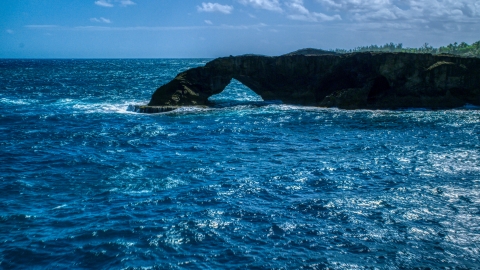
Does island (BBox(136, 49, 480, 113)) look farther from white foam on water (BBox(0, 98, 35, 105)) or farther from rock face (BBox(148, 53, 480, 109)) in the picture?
white foam on water (BBox(0, 98, 35, 105))

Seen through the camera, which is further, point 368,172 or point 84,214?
point 368,172

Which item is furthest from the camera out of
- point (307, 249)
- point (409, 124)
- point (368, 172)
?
point (409, 124)

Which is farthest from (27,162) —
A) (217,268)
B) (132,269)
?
(217,268)

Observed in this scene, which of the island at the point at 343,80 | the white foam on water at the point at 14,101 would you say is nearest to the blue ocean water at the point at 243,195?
the island at the point at 343,80

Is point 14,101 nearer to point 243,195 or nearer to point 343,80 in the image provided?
point 343,80

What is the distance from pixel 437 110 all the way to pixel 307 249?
4380 centimetres

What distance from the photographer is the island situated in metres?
57.5

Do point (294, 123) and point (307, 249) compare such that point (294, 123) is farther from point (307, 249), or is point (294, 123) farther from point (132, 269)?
point (132, 269)

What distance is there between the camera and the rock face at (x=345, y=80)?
57.5m

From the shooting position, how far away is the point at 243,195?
25.9 meters

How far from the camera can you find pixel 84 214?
23.2 m

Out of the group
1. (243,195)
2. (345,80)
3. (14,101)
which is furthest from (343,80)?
(14,101)

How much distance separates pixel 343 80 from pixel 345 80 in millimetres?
324

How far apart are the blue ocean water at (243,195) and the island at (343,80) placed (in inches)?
404
